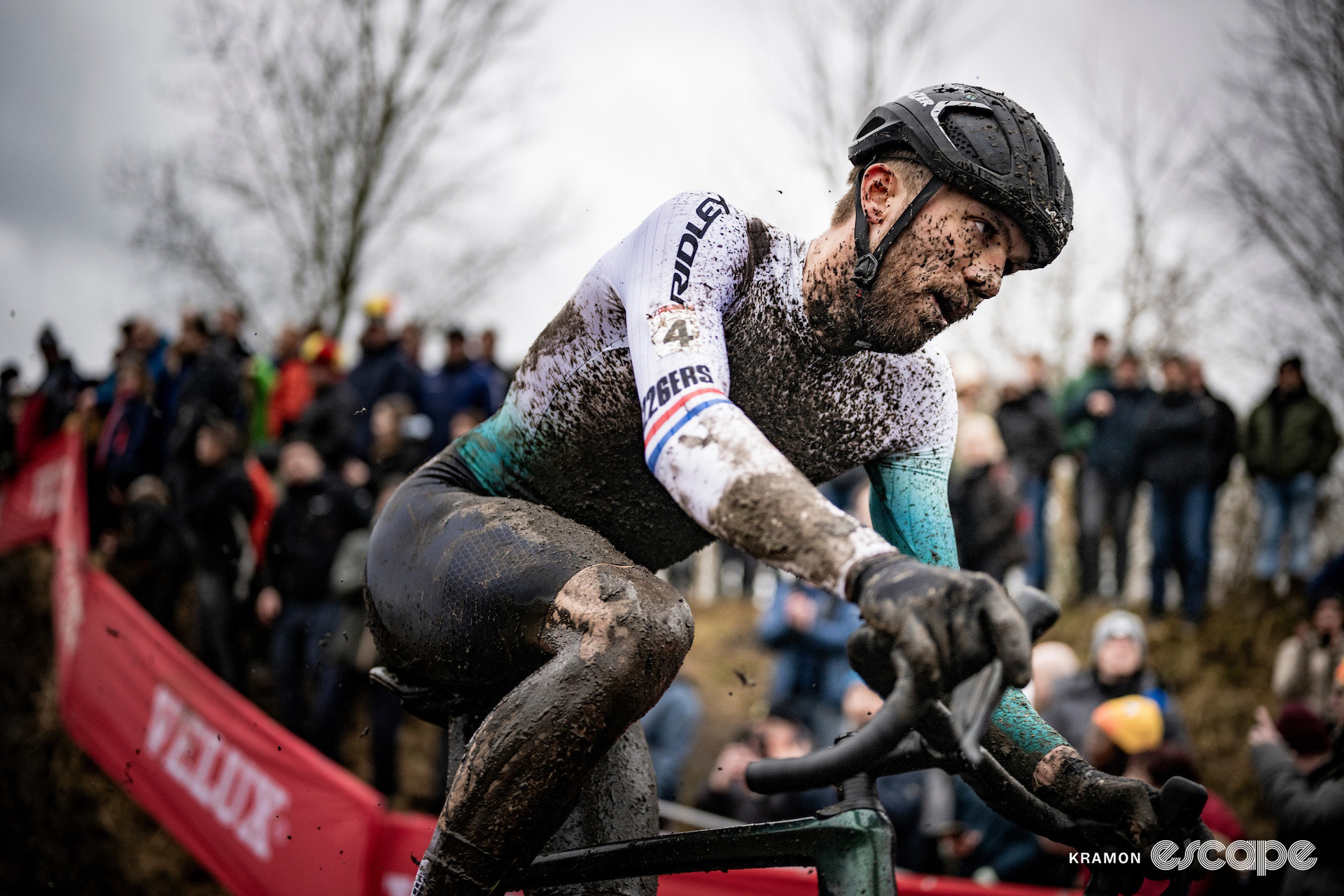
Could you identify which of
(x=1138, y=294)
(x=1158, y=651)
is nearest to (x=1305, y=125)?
(x=1138, y=294)

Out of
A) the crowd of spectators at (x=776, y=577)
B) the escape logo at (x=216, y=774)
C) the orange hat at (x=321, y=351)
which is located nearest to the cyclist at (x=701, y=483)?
the crowd of spectators at (x=776, y=577)

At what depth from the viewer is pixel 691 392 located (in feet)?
6.46

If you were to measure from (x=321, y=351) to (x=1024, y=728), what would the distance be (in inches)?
356

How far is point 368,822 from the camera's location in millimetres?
5441

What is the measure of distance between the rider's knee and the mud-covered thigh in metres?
0.06

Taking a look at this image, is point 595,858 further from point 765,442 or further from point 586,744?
point 765,442

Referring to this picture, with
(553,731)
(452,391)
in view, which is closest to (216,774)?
(452,391)

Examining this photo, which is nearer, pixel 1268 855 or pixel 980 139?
pixel 980 139

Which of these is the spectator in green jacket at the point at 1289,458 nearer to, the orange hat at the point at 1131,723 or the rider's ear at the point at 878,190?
the orange hat at the point at 1131,723

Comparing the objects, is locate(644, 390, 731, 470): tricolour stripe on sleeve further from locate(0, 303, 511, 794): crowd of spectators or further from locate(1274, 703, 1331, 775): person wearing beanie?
locate(0, 303, 511, 794): crowd of spectators

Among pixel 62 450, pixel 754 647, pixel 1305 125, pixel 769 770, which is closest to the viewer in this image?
pixel 769 770

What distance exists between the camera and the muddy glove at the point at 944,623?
159 centimetres

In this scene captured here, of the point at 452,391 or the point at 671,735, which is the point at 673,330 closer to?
the point at 671,735

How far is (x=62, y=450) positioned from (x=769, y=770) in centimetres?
958
